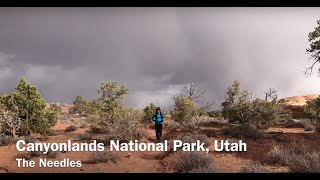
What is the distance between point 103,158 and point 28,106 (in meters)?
7.31

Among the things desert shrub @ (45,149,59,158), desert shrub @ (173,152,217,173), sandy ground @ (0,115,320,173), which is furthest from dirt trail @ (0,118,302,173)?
desert shrub @ (173,152,217,173)

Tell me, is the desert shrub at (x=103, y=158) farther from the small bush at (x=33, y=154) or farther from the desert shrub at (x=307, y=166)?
the desert shrub at (x=307, y=166)

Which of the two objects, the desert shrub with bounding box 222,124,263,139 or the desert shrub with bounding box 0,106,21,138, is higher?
the desert shrub with bounding box 0,106,21,138

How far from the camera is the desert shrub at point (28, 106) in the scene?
19.3 m

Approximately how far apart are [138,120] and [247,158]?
22.0 ft

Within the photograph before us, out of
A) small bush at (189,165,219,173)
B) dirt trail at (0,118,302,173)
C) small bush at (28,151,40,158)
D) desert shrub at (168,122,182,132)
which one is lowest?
dirt trail at (0,118,302,173)

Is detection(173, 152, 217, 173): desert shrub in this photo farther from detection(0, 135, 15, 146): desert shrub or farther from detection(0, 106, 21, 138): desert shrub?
detection(0, 106, 21, 138): desert shrub

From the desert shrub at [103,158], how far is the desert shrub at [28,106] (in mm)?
6412

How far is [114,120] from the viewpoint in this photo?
20.0 metres

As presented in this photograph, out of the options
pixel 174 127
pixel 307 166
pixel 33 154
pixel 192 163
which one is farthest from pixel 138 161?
pixel 174 127

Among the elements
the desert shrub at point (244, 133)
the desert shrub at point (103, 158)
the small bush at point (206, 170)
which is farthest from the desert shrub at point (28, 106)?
the small bush at point (206, 170)

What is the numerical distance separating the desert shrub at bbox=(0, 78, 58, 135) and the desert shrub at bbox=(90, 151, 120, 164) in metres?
6.41

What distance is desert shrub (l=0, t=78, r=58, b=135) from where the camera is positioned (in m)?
19.3

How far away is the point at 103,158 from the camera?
13883 millimetres
